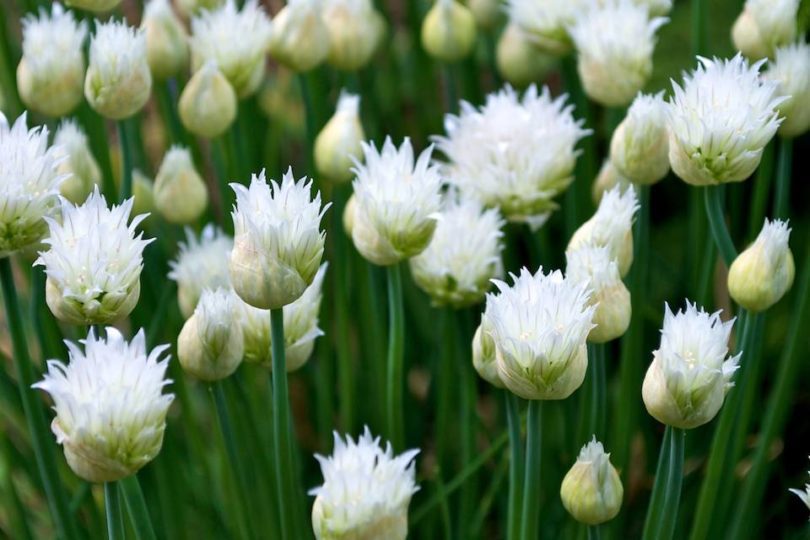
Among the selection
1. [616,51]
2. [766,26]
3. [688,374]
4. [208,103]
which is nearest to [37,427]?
[208,103]


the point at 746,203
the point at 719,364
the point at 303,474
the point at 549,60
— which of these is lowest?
the point at 303,474

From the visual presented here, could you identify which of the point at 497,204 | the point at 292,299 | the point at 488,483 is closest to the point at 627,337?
the point at 497,204

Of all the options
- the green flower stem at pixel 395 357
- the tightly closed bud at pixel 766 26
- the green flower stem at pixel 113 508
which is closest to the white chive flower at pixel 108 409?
the green flower stem at pixel 113 508

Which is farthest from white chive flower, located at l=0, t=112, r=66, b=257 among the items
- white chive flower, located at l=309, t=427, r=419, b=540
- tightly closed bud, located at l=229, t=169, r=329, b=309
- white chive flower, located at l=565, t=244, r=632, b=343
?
white chive flower, located at l=565, t=244, r=632, b=343

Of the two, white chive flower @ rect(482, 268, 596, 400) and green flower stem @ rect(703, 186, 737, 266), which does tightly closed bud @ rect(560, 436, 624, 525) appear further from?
green flower stem @ rect(703, 186, 737, 266)

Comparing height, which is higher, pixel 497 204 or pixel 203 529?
pixel 497 204

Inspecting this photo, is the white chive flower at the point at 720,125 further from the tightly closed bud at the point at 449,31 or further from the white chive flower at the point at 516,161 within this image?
the tightly closed bud at the point at 449,31

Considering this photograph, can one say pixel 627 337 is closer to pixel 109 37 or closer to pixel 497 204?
pixel 497 204
